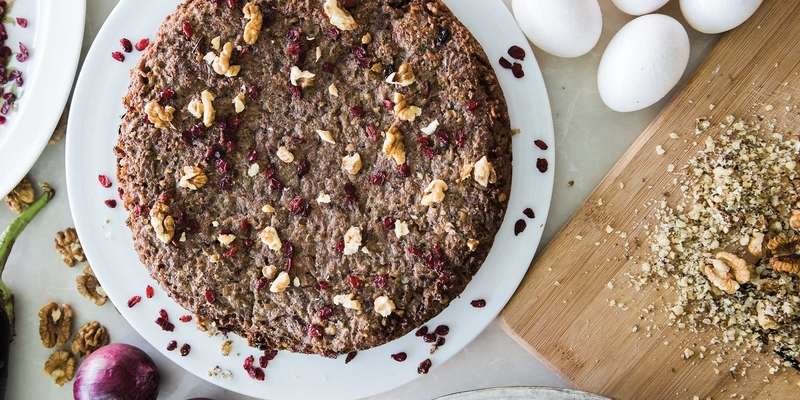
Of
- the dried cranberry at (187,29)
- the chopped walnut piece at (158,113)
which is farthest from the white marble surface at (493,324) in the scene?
the dried cranberry at (187,29)

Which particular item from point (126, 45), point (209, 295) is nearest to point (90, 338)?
point (209, 295)

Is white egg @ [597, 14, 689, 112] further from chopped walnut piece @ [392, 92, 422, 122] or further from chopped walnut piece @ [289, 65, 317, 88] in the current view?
chopped walnut piece @ [289, 65, 317, 88]

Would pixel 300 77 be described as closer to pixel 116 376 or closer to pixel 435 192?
Answer: pixel 435 192

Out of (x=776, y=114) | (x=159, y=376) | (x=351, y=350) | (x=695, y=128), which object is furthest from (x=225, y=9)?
(x=776, y=114)

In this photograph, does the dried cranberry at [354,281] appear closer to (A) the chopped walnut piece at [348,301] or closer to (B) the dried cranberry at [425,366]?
(A) the chopped walnut piece at [348,301]

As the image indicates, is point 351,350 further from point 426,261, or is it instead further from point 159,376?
point 159,376
